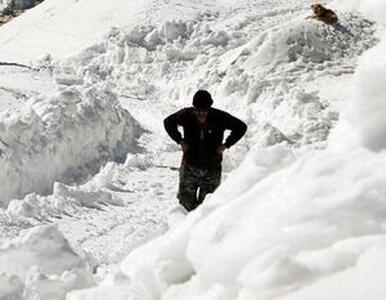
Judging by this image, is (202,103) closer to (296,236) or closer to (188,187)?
(188,187)

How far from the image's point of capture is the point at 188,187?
308 inches

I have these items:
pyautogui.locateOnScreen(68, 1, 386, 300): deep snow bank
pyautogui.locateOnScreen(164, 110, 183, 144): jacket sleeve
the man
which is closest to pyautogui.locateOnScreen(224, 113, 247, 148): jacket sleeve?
the man

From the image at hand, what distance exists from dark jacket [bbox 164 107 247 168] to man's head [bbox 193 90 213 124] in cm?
5

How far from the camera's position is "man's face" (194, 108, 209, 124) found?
24.1 ft

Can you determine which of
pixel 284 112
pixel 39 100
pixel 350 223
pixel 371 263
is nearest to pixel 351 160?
pixel 350 223

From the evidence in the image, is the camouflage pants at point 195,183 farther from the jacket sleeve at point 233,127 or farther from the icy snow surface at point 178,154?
the icy snow surface at point 178,154

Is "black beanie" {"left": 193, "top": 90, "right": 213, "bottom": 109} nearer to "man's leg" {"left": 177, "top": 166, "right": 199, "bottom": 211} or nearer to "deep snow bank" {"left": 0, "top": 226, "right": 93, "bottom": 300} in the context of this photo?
"man's leg" {"left": 177, "top": 166, "right": 199, "bottom": 211}

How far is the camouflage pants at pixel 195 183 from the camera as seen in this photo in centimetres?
773

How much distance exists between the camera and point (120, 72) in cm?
1922

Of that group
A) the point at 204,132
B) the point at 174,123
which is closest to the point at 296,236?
the point at 204,132

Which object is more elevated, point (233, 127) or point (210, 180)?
point (233, 127)

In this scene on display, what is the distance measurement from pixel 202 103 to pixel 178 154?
16.7 feet

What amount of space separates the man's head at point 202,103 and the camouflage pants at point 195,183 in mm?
553

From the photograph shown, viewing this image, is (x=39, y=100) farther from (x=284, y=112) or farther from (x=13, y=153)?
(x=284, y=112)
